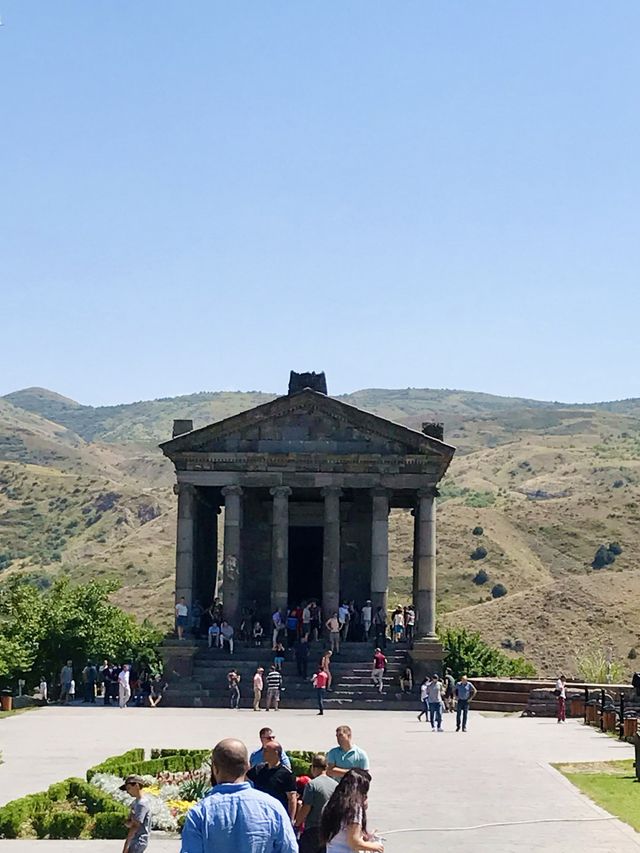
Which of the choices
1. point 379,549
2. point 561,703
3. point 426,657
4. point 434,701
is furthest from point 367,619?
point 434,701

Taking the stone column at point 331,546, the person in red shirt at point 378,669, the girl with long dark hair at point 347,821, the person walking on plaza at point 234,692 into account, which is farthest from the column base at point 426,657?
the girl with long dark hair at point 347,821

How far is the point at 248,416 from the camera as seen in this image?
1809 inches

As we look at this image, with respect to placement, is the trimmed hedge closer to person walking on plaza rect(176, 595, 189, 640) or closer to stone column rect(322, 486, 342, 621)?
person walking on plaza rect(176, 595, 189, 640)

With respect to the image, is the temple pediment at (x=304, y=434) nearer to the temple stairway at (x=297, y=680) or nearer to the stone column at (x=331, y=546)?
the stone column at (x=331, y=546)

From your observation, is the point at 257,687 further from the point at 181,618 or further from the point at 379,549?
the point at 379,549

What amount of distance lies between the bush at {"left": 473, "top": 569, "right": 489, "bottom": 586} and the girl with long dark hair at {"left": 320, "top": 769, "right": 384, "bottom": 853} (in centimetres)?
8720

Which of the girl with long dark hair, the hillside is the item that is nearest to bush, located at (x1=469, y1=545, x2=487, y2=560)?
the hillside

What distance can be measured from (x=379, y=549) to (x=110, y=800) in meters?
27.1

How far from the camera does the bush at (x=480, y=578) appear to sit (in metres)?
96.6

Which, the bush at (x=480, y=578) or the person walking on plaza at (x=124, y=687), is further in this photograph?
the bush at (x=480, y=578)

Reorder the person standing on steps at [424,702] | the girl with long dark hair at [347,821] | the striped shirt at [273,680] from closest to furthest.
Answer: the girl with long dark hair at [347,821]
the person standing on steps at [424,702]
the striped shirt at [273,680]

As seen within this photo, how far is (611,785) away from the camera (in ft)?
75.3

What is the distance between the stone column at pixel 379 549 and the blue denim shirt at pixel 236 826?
1465 inches

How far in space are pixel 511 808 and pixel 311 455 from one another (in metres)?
26.0
